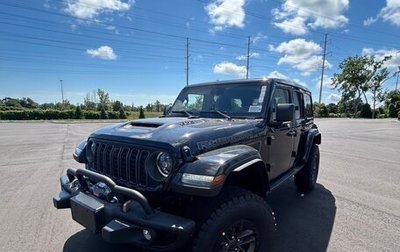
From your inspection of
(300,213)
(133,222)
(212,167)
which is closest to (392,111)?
(300,213)

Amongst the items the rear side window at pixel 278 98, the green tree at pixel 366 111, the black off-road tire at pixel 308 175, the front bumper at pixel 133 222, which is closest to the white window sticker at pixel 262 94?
the rear side window at pixel 278 98

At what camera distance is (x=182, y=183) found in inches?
88.1

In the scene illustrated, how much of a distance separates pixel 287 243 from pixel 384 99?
6493 cm

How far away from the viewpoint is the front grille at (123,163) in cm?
252

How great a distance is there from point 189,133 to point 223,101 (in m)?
1.41

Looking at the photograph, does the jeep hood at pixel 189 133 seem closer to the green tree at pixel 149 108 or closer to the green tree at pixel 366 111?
the green tree at pixel 366 111

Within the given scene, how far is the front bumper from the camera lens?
212cm

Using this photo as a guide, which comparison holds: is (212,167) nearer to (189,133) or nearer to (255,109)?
(189,133)

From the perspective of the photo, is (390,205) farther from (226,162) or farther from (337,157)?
(337,157)

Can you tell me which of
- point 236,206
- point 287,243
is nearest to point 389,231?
point 287,243

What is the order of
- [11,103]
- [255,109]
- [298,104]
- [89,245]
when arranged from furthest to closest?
[11,103], [298,104], [255,109], [89,245]

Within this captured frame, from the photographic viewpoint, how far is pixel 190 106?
432cm

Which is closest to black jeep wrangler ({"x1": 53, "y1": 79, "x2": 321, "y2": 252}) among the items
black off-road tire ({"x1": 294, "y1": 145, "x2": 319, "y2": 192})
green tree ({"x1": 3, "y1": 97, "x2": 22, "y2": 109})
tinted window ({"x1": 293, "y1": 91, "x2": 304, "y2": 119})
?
tinted window ({"x1": 293, "y1": 91, "x2": 304, "y2": 119})

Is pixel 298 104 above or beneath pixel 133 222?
above
